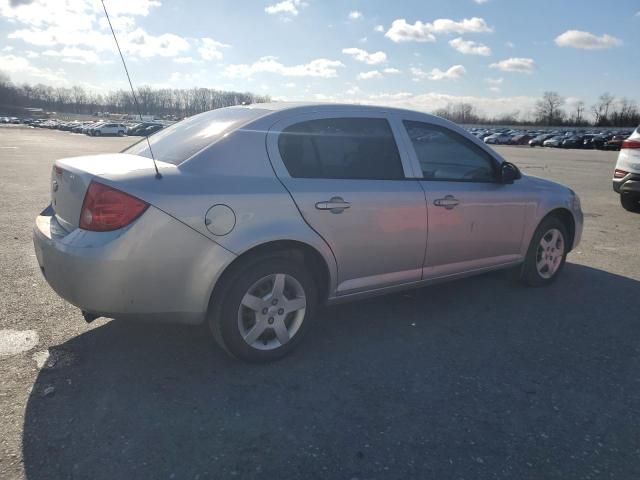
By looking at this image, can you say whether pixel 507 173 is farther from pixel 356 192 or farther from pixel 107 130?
pixel 107 130

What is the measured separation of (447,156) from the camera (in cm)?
419

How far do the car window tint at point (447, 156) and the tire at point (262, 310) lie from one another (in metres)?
1.40

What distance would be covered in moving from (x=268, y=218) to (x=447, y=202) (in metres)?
1.60

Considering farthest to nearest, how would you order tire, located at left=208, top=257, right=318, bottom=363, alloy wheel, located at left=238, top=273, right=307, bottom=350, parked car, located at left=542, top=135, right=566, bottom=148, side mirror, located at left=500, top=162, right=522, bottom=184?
1. parked car, located at left=542, top=135, right=566, bottom=148
2. side mirror, located at left=500, top=162, right=522, bottom=184
3. alloy wheel, located at left=238, top=273, right=307, bottom=350
4. tire, located at left=208, top=257, right=318, bottom=363

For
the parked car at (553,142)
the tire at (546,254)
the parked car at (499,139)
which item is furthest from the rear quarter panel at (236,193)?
the parked car at (499,139)

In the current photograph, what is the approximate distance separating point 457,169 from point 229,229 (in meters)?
2.17

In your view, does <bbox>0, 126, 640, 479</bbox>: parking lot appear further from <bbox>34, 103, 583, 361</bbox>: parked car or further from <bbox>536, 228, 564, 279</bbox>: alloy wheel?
<bbox>536, 228, 564, 279</bbox>: alloy wheel

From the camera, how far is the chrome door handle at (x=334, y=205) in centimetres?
330

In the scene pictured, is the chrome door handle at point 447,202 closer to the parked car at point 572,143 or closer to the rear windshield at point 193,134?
the rear windshield at point 193,134

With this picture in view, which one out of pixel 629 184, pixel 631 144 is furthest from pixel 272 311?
pixel 631 144

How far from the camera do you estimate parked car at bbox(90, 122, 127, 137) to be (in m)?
56.9

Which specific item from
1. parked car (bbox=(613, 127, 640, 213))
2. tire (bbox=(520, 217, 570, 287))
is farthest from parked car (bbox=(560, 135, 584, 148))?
tire (bbox=(520, 217, 570, 287))

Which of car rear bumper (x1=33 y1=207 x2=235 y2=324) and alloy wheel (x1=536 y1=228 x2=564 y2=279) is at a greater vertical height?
car rear bumper (x1=33 y1=207 x2=235 y2=324)

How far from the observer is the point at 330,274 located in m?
3.46
